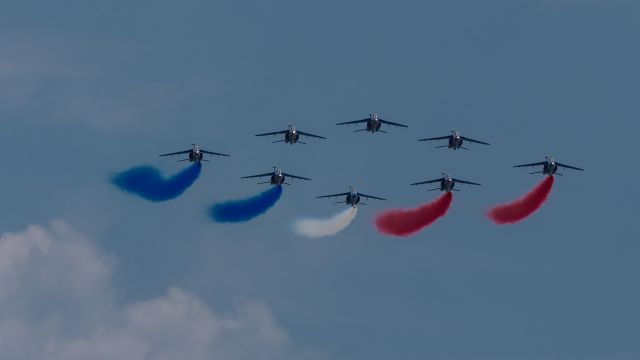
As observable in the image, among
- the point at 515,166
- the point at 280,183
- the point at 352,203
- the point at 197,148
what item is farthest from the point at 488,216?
the point at 197,148

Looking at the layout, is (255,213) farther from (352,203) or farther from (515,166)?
(515,166)

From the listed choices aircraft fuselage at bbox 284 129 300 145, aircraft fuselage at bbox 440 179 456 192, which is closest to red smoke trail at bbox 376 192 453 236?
aircraft fuselage at bbox 440 179 456 192

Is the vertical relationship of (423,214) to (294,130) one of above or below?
below

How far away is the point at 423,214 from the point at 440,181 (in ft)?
14.8

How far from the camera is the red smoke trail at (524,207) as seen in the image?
83.6 m

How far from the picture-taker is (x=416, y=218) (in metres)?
85.9

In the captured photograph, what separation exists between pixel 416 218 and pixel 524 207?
1313 centimetres

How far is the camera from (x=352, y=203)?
8638cm

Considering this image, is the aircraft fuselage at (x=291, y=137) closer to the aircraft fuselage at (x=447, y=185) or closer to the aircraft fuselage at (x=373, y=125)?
the aircraft fuselage at (x=373, y=125)

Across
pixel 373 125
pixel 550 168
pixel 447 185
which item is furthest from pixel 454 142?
pixel 550 168

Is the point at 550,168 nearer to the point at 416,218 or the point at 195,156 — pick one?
the point at 416,218

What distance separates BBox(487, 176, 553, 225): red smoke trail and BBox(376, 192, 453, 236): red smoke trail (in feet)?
19.1

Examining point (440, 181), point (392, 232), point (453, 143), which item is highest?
point (453, 143)

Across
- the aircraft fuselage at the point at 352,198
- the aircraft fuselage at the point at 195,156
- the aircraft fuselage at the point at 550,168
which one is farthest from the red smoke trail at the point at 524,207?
the aircraft fuselage at the point at 195,156
